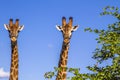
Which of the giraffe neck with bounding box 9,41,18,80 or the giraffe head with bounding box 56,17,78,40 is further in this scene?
the giraffe neck with bounding box 9,41,18,80

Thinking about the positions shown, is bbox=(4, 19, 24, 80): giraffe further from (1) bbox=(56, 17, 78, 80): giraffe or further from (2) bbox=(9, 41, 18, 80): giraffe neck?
(1) bbox=(56, 17, 78, 80): giraffe

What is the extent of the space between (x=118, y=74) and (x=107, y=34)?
106 inches

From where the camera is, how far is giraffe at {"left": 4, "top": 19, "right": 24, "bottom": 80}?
29.5 m

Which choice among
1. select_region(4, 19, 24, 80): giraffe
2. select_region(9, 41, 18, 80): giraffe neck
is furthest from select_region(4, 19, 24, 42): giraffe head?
select_region(9, 41, 18, 80): giraffe neck

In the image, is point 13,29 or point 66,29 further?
point 13,29

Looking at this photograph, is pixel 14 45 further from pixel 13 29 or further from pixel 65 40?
pixel 65 40

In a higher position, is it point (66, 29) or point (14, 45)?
point (66, 29)

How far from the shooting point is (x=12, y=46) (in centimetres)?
2981

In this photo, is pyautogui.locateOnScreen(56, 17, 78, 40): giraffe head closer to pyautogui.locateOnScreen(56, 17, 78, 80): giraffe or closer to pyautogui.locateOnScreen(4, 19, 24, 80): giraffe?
pyautogui.locateOnScreen(56, 17, 78, 80): giraffe

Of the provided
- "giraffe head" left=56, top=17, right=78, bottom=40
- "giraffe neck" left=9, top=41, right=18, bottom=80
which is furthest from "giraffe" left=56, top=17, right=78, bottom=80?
"giraffe neck" left=9, top=41, right=18, bottom=80

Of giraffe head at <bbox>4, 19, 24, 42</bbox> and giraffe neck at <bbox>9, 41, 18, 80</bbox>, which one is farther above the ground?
giraffe head at <bbox>4, 19, 24, 42</bbox>

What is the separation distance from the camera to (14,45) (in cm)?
2977

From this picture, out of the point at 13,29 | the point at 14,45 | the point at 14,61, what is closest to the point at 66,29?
the point at 13,29

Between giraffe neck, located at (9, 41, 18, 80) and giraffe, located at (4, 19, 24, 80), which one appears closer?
giraffe, located at (4, 19, 24, 80)
